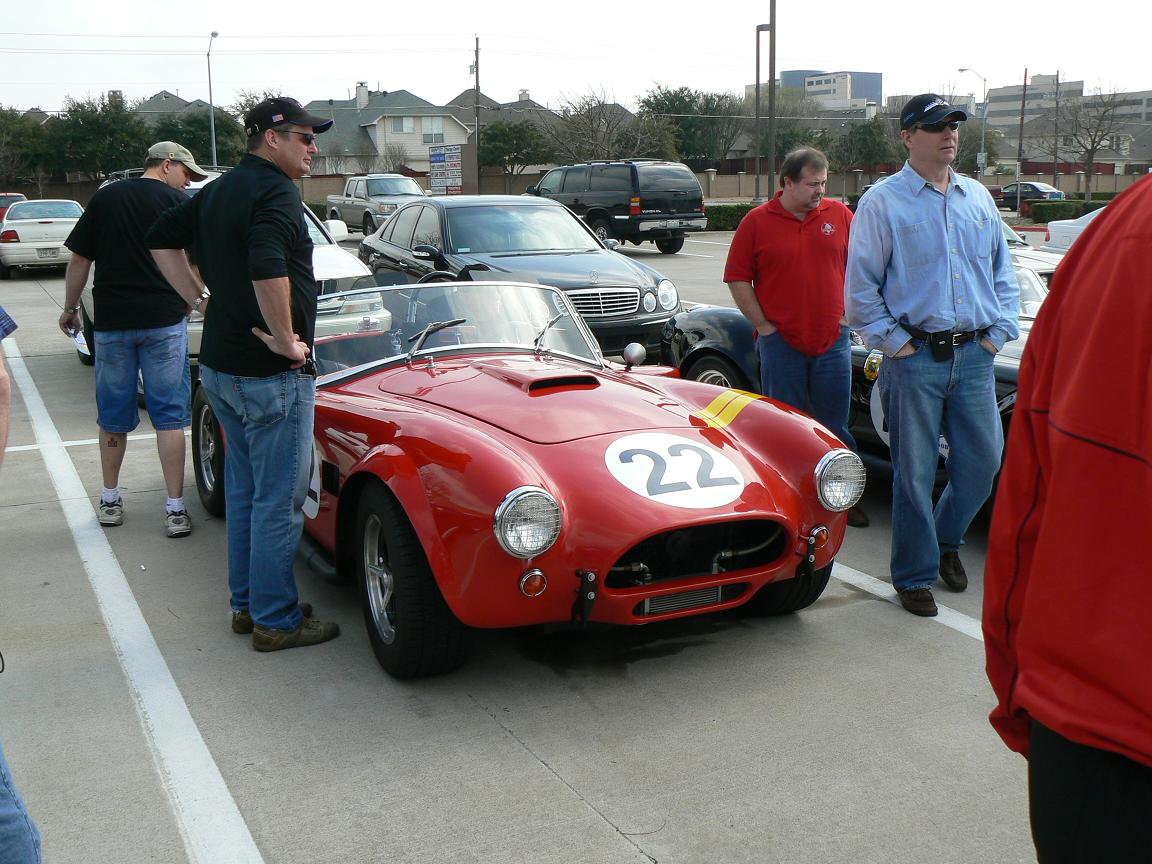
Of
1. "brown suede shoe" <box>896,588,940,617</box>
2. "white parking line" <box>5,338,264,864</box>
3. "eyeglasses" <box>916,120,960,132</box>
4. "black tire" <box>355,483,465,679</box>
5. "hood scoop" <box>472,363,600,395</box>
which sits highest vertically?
"eyeglasses" <box>916,120,960,132</box>

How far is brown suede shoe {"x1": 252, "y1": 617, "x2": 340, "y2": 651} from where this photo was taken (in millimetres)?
4336

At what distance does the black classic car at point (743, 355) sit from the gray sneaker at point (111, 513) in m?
3.64

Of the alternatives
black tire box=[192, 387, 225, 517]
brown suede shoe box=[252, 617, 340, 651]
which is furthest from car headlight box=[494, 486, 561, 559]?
black tire box=[192, 387, 225, 517]

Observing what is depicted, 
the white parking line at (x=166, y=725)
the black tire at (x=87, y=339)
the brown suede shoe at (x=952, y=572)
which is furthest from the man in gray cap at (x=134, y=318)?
the black tire at (x=87, y=339)

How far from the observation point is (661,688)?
397 cm

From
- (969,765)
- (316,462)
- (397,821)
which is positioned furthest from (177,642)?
(969,765)

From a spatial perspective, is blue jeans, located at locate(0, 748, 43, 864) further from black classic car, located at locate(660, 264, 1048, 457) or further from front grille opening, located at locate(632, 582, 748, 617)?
black classic car, located at locate(660, 264, 1048, 457)

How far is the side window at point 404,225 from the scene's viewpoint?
473 inches

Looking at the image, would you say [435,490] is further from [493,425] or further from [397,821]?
[397,821]

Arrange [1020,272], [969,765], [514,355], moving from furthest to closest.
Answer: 1. [1020,272]
2. [514,355]
3. [969,765]

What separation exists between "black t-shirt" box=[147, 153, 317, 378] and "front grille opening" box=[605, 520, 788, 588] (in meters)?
1.48

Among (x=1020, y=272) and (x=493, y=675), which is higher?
(x=1020, y=272)

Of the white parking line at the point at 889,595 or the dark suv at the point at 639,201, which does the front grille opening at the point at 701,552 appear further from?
the dark suv at the point at 639,201

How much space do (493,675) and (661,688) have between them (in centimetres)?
62
